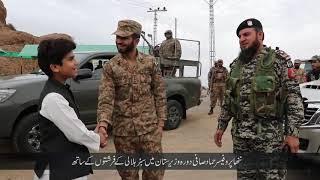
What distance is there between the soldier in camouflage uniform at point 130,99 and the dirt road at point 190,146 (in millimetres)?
2033

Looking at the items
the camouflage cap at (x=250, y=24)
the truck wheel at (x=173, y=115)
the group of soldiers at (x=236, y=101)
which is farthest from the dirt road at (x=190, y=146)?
the camouflage cap at (x=250, y=24)

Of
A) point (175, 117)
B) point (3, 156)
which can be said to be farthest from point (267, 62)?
point (175, 117)

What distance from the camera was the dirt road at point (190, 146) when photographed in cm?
588

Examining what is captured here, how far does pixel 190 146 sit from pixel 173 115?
4.92 feet

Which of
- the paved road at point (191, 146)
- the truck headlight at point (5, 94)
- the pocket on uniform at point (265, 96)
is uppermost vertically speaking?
the pocket on uniform at point (265, 96)

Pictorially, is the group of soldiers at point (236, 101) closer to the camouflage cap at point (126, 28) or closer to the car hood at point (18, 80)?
the camouflage cap at point (126, 28)

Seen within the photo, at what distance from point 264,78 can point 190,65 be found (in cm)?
731

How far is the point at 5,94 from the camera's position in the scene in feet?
20.5

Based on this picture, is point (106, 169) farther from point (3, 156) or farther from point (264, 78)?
point (264, 78)

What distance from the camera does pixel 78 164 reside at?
2.71 meters

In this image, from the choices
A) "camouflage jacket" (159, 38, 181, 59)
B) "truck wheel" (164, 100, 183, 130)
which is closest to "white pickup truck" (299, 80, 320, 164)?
"truck wheel" (164, 100, 183, 130)

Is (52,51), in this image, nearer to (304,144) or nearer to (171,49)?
(304,144)

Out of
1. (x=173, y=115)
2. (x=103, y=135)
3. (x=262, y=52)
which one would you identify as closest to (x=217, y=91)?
(x=173, y=115)

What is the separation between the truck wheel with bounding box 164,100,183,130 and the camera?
9148 millimetres
